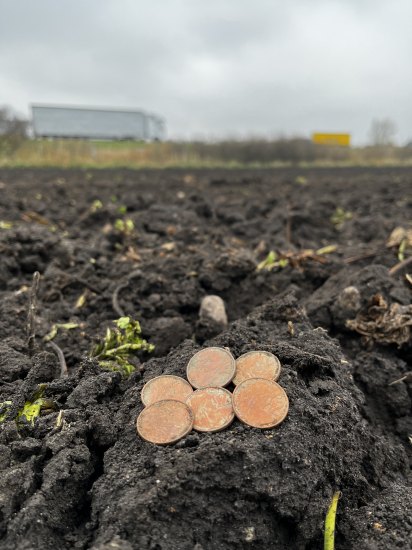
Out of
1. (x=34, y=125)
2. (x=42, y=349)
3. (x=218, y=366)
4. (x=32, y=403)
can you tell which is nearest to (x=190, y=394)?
(x=218, y=366)

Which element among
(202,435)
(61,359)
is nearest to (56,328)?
(61,359)

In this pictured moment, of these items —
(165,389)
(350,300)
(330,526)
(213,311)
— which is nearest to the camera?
A: (330,526)

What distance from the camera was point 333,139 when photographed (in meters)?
29.3

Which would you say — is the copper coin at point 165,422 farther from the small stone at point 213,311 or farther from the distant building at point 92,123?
the distant building at point 92,123

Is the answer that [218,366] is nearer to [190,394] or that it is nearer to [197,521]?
[190,394]

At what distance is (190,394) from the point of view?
6.24ft

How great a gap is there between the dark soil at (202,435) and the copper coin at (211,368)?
94 mm

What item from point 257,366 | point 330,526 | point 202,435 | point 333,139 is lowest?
point 330,526

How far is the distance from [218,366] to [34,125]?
26.5 metres

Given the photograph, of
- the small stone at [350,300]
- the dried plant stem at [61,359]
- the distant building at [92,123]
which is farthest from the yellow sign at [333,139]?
the dried plant stem at [61,359]

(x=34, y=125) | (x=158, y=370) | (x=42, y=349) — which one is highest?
(x=34, y=125)

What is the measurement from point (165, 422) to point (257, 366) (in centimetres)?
50

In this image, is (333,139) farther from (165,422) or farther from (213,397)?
(165,422)

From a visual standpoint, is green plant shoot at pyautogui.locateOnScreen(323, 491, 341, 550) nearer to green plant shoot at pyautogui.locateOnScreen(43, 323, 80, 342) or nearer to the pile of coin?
the pile of coin
